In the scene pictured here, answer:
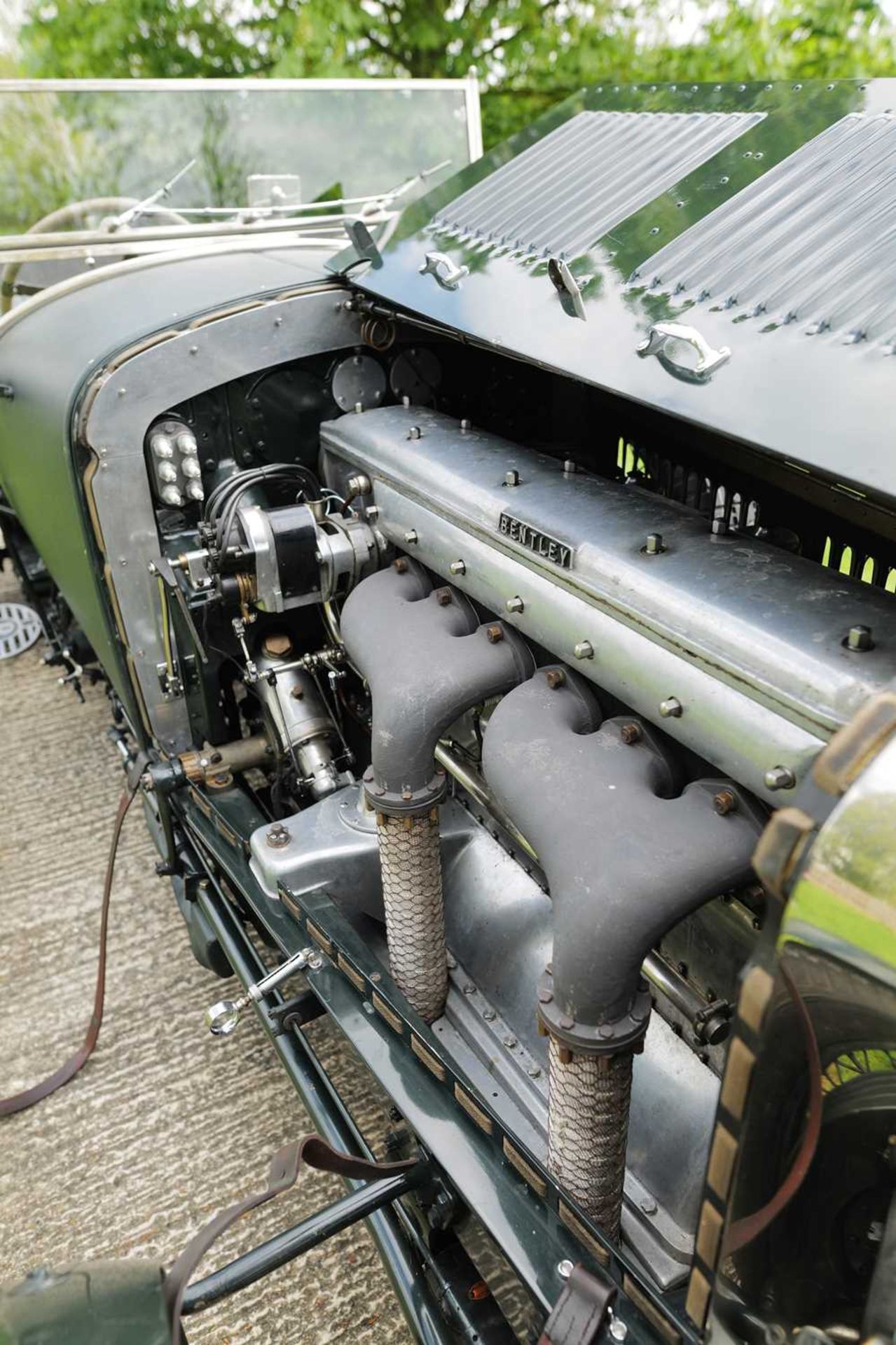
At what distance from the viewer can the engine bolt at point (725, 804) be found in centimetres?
117

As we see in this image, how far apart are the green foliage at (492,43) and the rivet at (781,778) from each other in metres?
8.35

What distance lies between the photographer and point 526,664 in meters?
1.57

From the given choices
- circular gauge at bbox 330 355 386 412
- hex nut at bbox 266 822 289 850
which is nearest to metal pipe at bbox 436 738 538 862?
hex nut at bbox 266 822 289 850

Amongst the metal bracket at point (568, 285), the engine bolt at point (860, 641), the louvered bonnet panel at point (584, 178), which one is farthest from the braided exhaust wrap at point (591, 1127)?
the louvered bonnet panel at point (584, 178)

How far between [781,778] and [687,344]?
62cm

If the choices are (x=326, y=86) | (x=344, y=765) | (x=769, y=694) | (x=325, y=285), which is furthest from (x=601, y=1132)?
(x=326, y=86)

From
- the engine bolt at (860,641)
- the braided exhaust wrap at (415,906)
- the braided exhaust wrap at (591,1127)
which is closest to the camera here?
the engine bolt at (860,641)

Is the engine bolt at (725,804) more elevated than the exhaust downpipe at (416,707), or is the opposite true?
the engine bolt at (725,804)

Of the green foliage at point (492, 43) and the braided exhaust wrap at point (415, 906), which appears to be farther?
the green foliage at point (492, 43)

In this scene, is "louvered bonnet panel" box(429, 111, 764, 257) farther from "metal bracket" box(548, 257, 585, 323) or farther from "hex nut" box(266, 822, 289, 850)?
"hex nut" box(266, 822, 289, 850)

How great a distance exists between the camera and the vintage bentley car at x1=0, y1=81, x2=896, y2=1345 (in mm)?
943

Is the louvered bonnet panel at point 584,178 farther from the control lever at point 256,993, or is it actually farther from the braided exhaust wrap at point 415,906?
the control lever at point 256,993

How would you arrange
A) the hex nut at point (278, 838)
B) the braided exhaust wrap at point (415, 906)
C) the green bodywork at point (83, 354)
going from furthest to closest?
the green bodywork at point (83, 354)
the hex nut at point (278, 838)
the braided exhaust wrap at point (415, 906)

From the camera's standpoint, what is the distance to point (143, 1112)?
2.16 meters
